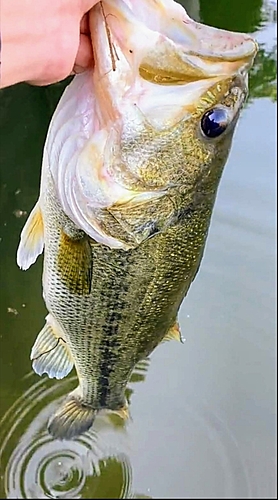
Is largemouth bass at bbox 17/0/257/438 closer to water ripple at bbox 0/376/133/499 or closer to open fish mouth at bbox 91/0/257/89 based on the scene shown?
open fish mouth at bbox 91/0/257/89

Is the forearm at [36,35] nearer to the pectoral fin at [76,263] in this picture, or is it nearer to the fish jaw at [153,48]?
the fish jaw at [153,48]

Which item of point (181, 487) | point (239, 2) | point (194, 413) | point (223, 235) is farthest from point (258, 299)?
point (239, 2)

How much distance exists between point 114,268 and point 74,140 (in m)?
0.20

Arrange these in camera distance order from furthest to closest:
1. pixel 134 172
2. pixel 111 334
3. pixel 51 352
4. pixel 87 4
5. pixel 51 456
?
pixel 51 456 → pixel 51 352 → pixel 111 334 → pixel 134 172 → pixel 87 4

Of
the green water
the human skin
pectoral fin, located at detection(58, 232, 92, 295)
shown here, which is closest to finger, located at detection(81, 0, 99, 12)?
the human skin

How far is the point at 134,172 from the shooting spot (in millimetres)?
949

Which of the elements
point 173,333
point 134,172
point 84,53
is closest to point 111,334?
point 173,333

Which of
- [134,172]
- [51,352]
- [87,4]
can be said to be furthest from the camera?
[51,352]

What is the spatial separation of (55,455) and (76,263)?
3.63 ft

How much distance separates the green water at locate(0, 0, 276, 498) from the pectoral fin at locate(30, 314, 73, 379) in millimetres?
625

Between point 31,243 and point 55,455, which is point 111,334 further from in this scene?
point 55,455

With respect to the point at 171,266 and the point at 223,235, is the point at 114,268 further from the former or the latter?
the point at 223,235

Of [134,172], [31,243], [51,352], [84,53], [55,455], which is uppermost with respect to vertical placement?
[84,53]

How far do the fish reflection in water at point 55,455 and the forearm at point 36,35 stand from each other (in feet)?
3.93
